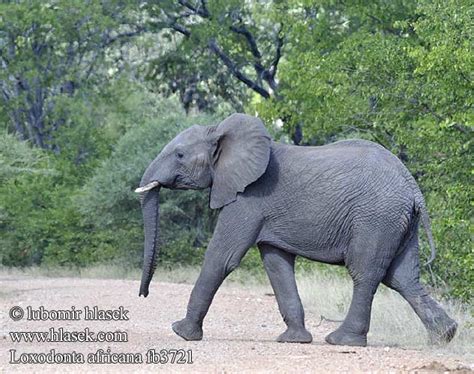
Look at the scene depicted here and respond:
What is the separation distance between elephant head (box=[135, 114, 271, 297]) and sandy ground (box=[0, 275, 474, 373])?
1.35m

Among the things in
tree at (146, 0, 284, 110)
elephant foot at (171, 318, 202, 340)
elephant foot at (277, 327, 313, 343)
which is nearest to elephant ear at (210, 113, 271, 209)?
elephant foot at (171, 318, 202, 340)

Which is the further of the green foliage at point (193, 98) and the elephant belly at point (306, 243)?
the green foliage at point (193, 98)

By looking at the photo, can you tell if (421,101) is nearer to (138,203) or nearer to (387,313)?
(387,313)

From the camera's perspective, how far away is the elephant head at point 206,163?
40.0ft

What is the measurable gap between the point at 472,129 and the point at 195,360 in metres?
6.43

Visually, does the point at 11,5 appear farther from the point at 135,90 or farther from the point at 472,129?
the point at 472,129

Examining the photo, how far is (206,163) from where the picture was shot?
12438 mm

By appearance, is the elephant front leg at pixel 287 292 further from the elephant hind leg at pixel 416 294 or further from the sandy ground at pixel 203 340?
the elephant hind leg at pixel 416 294

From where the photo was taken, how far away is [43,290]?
2047cm

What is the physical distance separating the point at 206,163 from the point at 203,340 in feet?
6.34

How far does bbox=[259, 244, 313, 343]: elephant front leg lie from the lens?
12.2m

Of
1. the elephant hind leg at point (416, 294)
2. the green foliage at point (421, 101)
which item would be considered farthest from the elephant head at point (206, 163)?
the green foliage at point (421, 101)

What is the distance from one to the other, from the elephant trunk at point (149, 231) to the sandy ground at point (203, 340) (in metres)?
0.70

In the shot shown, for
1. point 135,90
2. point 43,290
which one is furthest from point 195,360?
point 135,90
